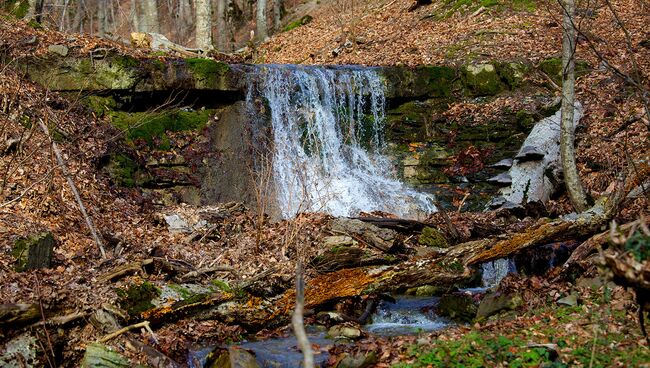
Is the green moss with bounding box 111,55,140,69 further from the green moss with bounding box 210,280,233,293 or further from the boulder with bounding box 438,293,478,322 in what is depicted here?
the boulder with bounding box 438,293,478,322

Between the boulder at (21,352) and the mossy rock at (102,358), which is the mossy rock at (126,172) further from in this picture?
the mossy rock at (102,358)

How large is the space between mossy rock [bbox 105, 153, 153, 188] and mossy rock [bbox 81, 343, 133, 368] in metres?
5.08

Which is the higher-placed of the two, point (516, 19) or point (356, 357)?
point (516, 19)

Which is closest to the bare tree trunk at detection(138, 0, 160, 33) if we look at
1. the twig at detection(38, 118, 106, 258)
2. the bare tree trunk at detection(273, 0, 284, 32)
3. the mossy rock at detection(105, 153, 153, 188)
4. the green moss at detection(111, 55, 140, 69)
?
the green moss at detection(111, 55, 140, 69)

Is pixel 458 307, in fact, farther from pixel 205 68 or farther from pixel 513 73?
pixel 513 73

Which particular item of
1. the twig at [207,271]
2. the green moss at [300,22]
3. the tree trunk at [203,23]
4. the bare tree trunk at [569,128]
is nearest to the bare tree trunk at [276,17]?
the green moss at [300,22]

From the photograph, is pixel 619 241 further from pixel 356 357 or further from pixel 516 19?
pixel 516 19

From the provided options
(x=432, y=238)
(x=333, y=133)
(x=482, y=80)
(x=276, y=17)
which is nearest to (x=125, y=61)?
(x=333, y=133)

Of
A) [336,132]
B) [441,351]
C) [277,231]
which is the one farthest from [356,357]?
[336,132]

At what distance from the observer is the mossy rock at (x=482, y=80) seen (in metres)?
14.7

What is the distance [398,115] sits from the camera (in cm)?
1450

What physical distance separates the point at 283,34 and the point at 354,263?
15.8m

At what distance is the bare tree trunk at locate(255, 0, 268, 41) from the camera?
22.3 meters

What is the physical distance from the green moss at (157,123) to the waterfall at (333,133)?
4.39 feet
